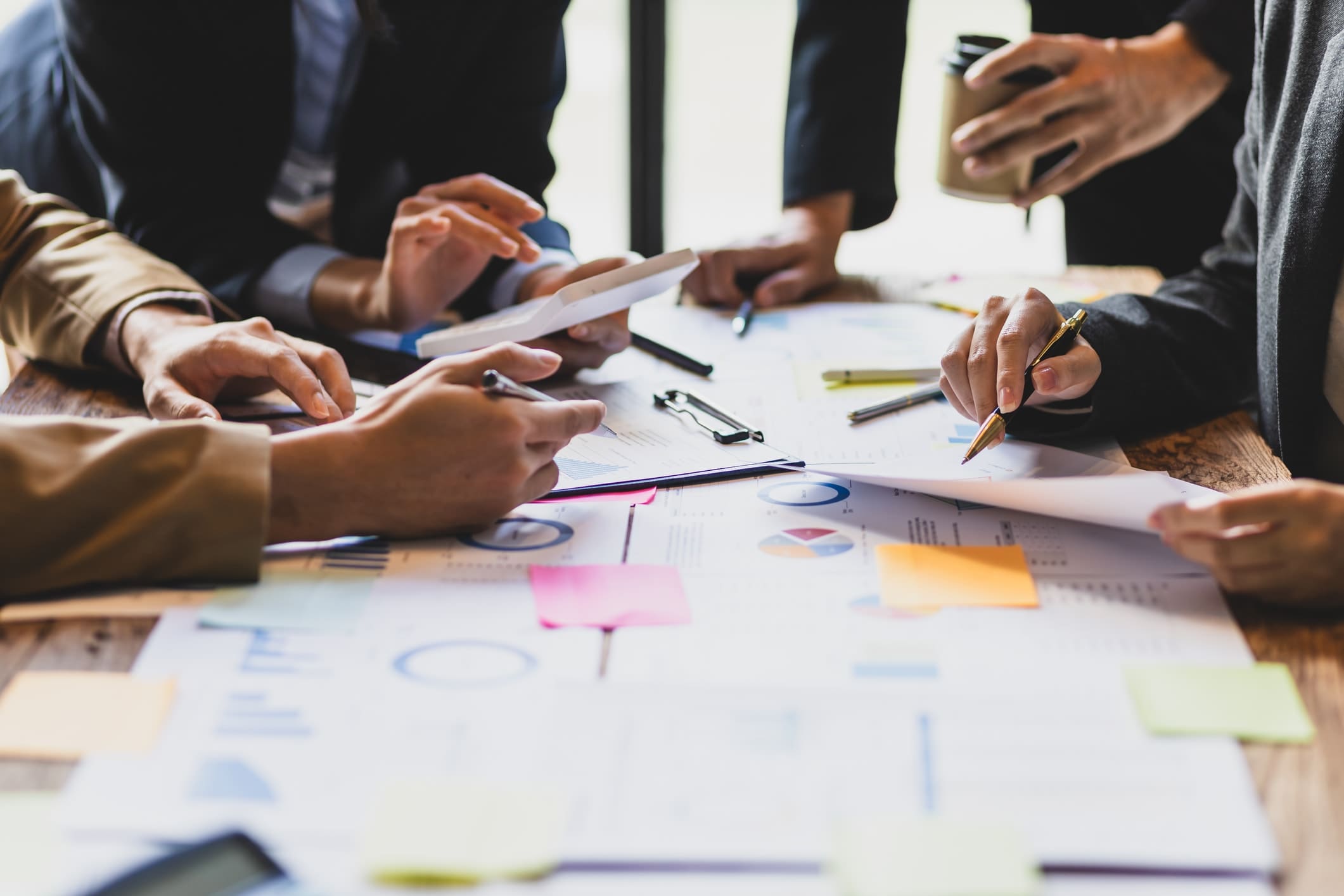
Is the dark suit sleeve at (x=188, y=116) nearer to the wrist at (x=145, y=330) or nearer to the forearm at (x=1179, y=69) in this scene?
the wrist at (x=145, y=330)

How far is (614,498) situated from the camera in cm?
95

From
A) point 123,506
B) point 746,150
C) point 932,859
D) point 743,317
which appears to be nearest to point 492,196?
point 743,317

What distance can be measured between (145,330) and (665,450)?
53 centimetres

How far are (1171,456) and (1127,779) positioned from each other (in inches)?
20.4

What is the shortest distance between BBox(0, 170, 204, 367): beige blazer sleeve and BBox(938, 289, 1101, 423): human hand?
0.79m

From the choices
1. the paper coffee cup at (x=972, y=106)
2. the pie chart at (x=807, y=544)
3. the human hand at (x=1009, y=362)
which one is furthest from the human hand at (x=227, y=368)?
the paper coffee cup at (x=972, y=106)

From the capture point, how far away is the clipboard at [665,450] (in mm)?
974

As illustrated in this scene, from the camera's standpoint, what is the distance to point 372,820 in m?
0.56

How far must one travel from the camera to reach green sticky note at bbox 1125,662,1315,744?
63 centimetres

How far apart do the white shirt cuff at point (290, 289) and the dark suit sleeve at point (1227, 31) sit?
111 cm

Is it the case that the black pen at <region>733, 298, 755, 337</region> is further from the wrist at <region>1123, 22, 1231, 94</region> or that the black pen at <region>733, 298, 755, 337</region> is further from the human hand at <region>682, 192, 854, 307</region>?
the wrist at <region>1123, 22, 1231, 94</region>

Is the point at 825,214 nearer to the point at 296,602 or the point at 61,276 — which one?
the point at 61,276

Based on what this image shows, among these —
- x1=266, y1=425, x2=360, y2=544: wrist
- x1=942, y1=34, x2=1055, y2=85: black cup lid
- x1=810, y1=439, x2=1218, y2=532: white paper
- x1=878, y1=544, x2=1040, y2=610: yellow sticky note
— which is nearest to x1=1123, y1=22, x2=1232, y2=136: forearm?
x1=942, y1=34, x2=1055, y2=85: black cup lid


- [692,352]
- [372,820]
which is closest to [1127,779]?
[372,820]
